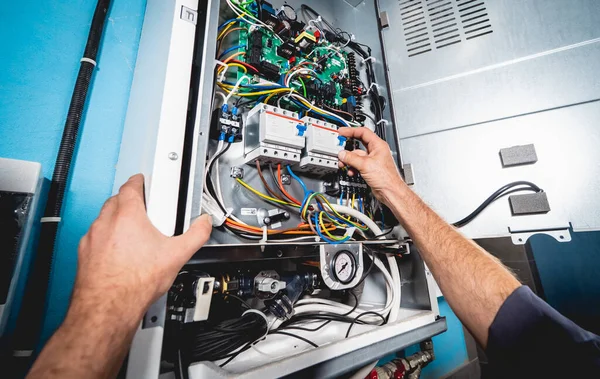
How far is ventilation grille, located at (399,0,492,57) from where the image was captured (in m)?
1.04

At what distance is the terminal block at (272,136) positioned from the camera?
0.78 m

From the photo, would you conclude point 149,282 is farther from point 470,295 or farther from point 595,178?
point 595,178

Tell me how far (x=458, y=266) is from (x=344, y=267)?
0.29 metres

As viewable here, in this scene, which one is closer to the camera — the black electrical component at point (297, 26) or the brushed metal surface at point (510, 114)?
the brushed metal surface at point (510, 114)

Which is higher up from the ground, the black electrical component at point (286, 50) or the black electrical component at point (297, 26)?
the black electrical component at point (297, 26)

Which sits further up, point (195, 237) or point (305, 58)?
point (305, 58)

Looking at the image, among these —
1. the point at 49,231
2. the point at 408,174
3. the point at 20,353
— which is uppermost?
the point at 408,174

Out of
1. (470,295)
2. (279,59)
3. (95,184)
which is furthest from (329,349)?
(279,59)

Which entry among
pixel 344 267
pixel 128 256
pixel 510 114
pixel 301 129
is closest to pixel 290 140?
pixel 301 129

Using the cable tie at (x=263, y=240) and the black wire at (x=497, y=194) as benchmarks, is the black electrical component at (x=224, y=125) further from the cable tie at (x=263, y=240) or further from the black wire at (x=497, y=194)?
the black wire at (x=497, y=194)

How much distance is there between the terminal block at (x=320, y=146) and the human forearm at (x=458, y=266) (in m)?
0.22

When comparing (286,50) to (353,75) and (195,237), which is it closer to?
(353,75)

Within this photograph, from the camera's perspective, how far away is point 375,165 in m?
0.86

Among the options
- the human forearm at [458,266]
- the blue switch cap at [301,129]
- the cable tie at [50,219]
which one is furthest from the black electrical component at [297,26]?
the cable tie at [50,219]
